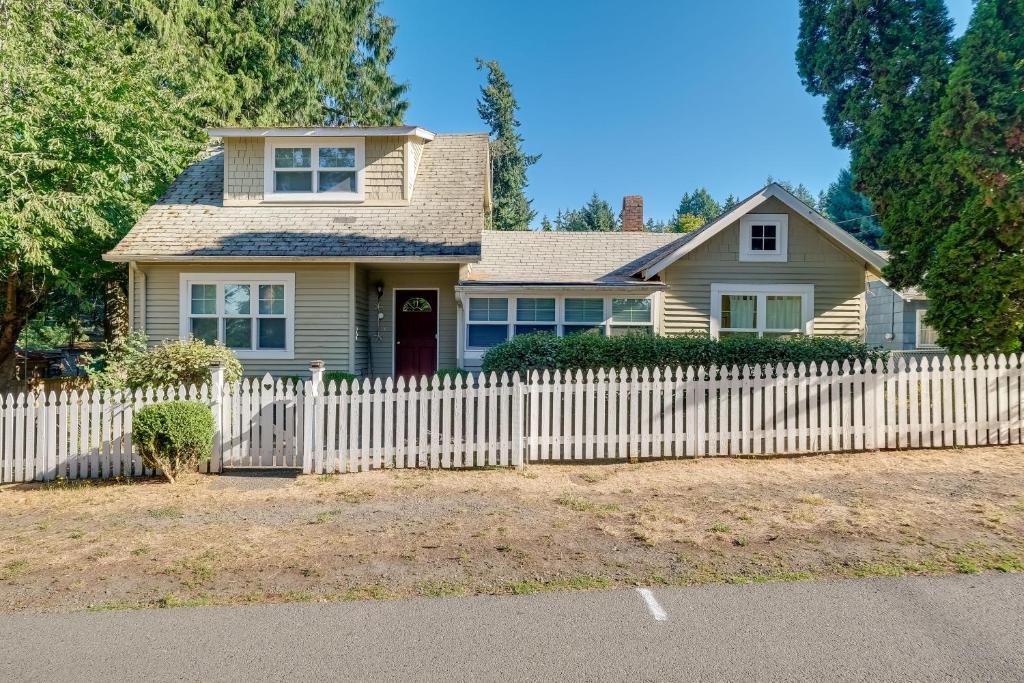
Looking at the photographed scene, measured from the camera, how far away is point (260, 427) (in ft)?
27.1

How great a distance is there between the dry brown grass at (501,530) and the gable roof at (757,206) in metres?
6.24

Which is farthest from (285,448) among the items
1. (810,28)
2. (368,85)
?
(368,85)

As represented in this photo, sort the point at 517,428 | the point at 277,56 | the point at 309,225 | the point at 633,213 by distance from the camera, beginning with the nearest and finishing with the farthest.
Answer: the point at 517,428 → the point at 309,225 → the point at 633,213 → the point at 277,56

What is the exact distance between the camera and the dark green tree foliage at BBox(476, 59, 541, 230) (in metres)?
42.7

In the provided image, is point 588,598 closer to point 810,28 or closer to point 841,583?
point 841,583

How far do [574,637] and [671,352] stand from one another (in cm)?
657

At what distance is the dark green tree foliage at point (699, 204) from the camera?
82375 millimetres

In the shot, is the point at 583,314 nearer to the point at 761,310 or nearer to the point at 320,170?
the point at 761,310

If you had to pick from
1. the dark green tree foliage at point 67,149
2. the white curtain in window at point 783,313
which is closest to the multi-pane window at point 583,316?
the white curtain in window at point 783,313

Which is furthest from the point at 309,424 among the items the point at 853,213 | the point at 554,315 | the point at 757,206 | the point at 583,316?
the point at 853,213

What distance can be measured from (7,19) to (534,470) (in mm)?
13471

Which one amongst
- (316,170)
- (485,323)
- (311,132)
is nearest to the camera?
(311,132)

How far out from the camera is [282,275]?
41.2 feet

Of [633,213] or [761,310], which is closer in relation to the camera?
[761,310]
